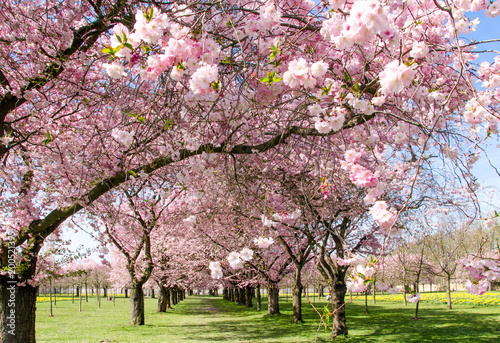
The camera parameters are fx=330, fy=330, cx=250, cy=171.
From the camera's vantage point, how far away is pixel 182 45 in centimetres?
205

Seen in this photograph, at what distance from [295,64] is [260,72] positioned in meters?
0.61

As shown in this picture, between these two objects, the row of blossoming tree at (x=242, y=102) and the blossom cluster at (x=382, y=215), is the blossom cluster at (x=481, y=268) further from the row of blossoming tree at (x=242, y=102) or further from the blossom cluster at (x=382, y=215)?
the blossom cluster at (x=382, y=215)

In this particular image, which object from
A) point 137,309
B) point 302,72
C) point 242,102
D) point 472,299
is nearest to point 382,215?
point 302,72

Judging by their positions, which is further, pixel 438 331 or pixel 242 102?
pixel 438 331

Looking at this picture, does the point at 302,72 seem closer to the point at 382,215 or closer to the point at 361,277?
the point at 382,215

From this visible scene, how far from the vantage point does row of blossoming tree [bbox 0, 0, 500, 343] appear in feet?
7.00

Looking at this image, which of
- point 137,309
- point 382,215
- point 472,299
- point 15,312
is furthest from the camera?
point 472,299

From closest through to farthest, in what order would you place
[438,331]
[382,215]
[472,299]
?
[382,215] < [438,331] < [472,299]

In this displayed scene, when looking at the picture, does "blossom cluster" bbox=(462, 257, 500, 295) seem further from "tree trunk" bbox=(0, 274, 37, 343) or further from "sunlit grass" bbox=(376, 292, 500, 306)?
"sunlit grass" bbox=(376, 292, 500, 306)

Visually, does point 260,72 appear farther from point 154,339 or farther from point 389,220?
point 154,339

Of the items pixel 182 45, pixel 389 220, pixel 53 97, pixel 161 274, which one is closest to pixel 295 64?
pixel 182 45

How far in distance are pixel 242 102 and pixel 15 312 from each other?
611cm

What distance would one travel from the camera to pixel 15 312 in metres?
5.98

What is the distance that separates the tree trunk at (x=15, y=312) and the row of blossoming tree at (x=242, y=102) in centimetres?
2
